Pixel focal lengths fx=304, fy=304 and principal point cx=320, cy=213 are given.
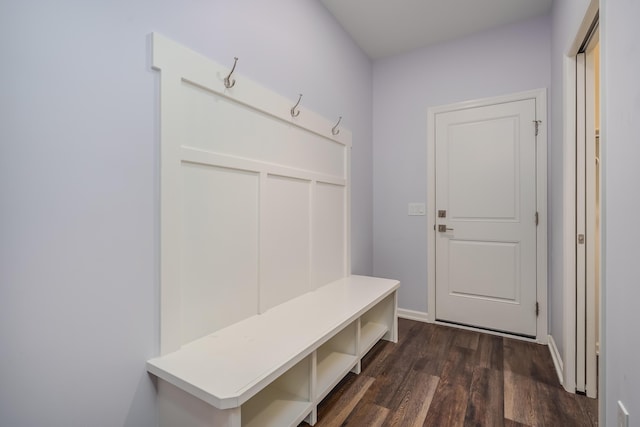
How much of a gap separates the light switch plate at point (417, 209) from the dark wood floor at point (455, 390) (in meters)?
1.14

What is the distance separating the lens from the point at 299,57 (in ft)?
6.75

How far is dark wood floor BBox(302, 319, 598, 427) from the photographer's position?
1.53 metres

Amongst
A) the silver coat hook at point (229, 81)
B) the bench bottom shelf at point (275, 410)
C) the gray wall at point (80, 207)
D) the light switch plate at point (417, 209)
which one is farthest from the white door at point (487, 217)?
the gray wall at point (80, 207)

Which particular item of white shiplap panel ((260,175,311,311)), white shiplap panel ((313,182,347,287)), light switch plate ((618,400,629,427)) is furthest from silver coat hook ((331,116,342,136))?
light switch plate ((618,400,629,427))

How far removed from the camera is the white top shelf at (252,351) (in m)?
1.04

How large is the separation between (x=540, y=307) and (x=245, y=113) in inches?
104

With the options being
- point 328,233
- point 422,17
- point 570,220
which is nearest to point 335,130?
point 328,233

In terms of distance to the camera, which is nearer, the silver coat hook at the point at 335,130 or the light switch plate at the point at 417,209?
the silver coat hook at the point at 335,130

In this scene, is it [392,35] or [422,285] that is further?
[422,285]

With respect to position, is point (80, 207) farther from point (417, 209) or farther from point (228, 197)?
point (417, 209)

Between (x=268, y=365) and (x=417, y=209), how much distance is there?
7.09 feet

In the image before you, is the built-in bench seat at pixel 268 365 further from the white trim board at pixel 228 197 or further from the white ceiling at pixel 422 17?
the white ceiling at pixel 422 17

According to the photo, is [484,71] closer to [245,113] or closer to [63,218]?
[245,113]

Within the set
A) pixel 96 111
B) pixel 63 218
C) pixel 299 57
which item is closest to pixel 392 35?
pixel 299 57
